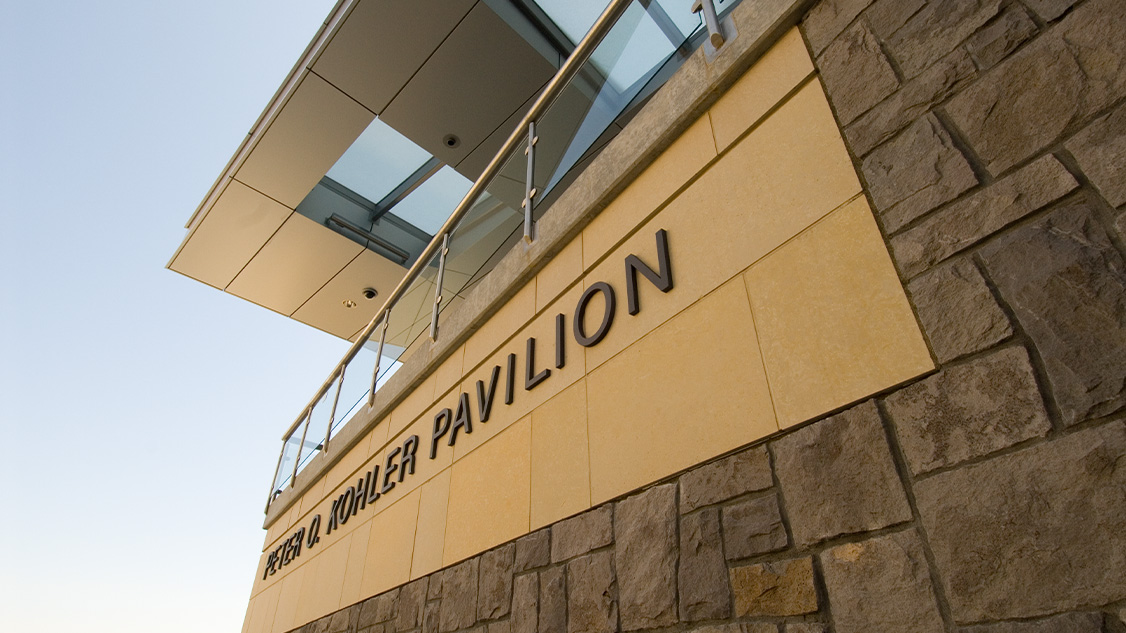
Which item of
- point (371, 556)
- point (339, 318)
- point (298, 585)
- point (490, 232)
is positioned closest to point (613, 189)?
point (490, 232)

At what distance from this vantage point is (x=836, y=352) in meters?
2.02

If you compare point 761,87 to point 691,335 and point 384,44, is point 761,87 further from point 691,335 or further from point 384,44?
point 384,44

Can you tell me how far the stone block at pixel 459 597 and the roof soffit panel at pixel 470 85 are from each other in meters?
5.87

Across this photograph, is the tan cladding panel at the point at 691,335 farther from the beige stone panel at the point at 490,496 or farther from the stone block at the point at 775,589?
the stone block at the point at 775,589

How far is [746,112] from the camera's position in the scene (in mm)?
2725

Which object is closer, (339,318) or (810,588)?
(810,588)

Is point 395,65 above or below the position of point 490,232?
above

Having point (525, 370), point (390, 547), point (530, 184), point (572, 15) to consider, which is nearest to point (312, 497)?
point (390, 547)

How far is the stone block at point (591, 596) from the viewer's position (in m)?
2.45

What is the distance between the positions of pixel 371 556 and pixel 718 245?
3.85 m

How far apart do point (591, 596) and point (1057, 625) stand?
1.63 m

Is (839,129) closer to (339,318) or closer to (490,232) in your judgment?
(490,232)

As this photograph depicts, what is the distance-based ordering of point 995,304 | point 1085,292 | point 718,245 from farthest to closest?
point 718,245, point 995,304, point 1085,292

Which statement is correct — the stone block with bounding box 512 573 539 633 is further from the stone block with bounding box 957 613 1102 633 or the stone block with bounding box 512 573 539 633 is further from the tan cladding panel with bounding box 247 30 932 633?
the stone block with bounding box 957 613 1102 633
